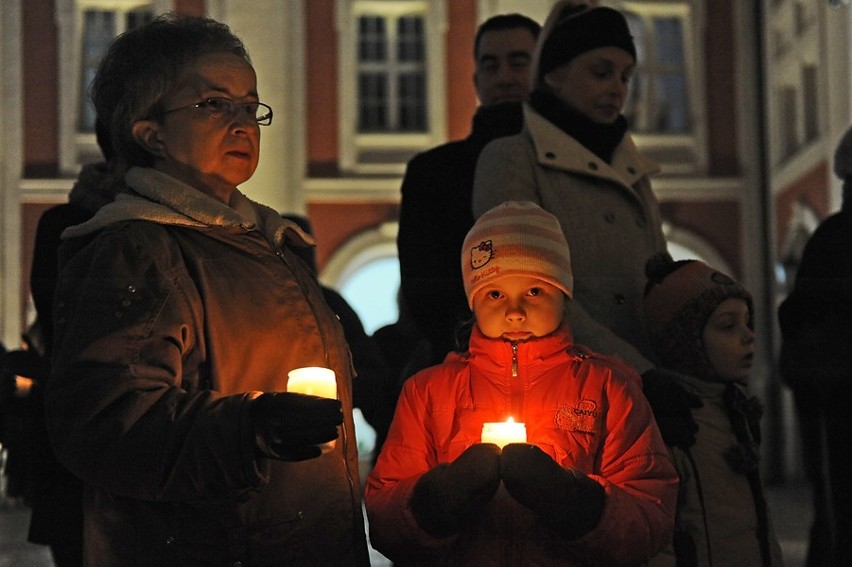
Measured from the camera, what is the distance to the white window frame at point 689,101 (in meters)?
16.8

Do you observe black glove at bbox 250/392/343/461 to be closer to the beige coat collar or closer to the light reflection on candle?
the light reflection on candle

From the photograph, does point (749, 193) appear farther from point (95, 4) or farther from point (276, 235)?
point (276, 235)

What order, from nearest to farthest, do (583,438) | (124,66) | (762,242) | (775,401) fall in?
(124,66) < (583,438) < (775,401) < (762,242)

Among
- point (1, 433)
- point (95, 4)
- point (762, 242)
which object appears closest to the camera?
point (1, 433)

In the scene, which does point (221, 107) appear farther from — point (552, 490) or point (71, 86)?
point (71, 86)

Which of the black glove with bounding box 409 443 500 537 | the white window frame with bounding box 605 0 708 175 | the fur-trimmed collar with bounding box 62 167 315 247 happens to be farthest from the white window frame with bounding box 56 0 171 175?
the white window frame with bounding box 605 0 708 175

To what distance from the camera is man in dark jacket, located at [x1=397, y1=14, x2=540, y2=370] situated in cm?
351

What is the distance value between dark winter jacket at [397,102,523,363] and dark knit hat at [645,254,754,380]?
1.56 ft

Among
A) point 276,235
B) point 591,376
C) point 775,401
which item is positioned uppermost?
point 276,235

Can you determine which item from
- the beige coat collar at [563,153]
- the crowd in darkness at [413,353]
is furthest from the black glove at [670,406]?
the beige coat collar at [563,153]

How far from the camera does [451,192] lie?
370cm

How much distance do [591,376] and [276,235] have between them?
0.69 meters

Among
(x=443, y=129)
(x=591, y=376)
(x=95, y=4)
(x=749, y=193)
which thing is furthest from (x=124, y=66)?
(x=749, y=193)

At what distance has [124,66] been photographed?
2.56 metres
